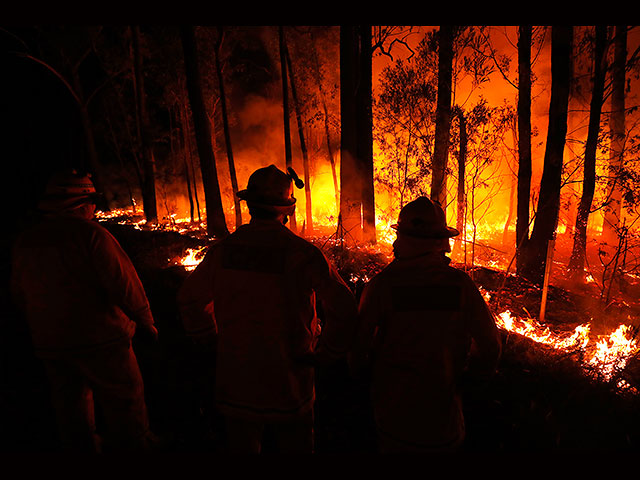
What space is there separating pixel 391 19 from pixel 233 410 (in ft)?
9.57

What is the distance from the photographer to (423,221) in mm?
2391

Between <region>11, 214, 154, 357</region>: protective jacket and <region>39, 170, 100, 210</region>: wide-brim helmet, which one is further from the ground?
<region>39, 170, 100, 210</region>: wide-brim helmet

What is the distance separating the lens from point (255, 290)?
2.42 metres

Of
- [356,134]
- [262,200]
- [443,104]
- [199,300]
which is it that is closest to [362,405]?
[199,300]

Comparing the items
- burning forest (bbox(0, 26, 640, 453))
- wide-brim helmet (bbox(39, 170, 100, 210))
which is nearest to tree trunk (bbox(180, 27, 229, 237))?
burning forest (bbox(0, 26, 640, 453))

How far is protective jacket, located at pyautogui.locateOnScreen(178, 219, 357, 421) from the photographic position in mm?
2414

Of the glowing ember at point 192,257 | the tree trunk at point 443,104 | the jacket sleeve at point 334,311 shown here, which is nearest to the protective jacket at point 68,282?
the jacket sleeve at point 334,311

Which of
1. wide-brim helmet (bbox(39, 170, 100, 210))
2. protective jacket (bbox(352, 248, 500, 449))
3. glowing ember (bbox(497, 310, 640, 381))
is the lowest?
glowing ember (bbox(497, 310, 640, 381))

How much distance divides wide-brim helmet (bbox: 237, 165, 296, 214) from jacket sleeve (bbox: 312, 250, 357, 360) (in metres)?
0.45

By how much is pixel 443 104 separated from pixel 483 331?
960 cm

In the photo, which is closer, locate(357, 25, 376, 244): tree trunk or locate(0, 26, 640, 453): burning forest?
locate(0, 26, 640, 453): burning forest

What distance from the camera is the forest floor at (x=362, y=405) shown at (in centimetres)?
358

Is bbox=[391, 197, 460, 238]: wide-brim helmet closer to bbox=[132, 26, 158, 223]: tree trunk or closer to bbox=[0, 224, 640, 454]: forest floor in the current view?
bbox=[0, 224, 640, 454]: forest floor

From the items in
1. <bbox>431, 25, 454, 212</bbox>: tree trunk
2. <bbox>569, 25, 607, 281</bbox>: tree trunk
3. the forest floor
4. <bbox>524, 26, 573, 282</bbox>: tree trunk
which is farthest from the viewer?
<bbox>431, 25, 454, 212</bbox>: tree trunk
